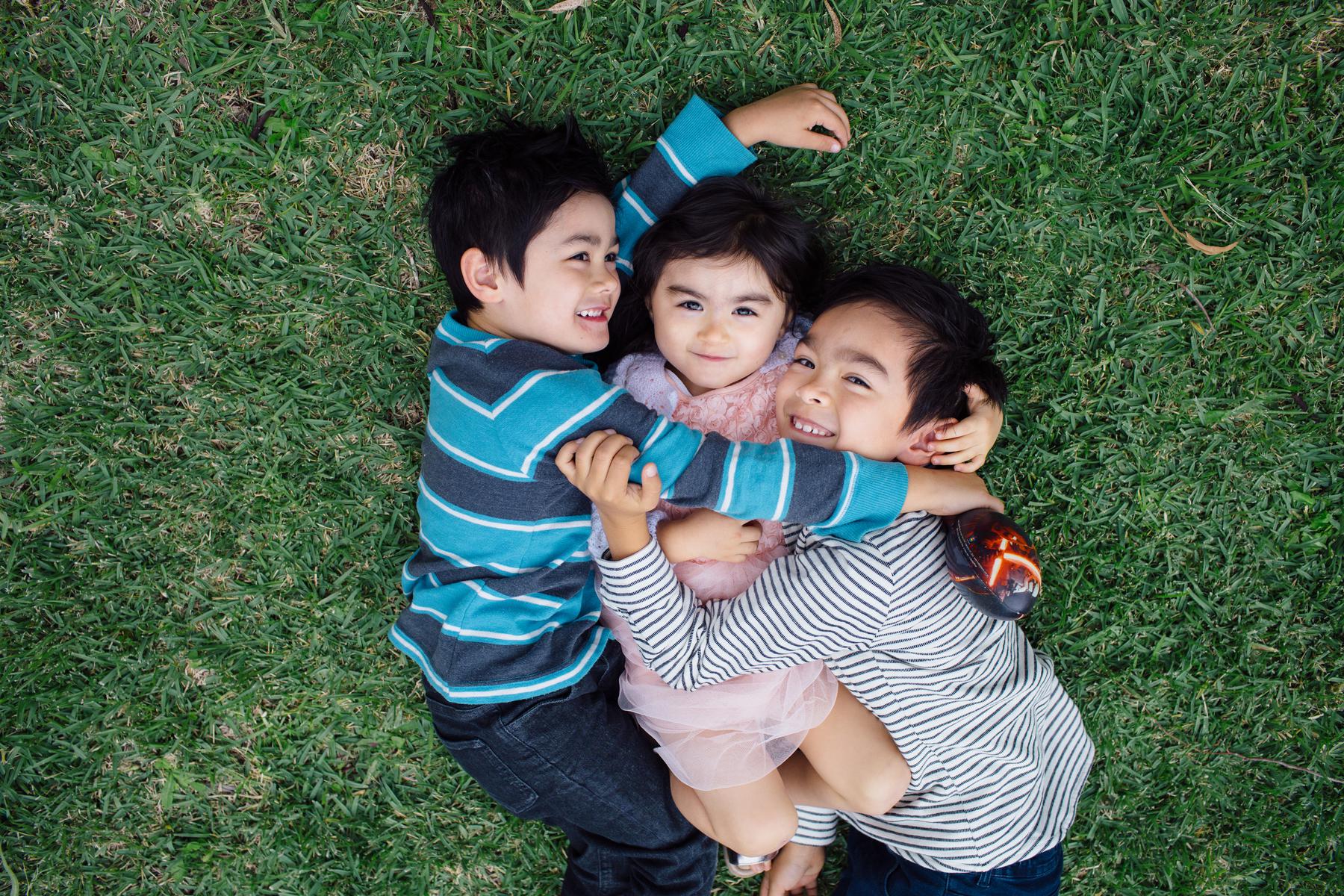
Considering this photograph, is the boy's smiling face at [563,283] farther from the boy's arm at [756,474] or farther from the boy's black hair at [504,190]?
the boy's arm at [756,474]

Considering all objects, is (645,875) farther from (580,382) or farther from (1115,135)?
(1115,135)

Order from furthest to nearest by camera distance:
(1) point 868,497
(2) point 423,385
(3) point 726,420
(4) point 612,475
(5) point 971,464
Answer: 1. (2) point 423,385
2. (3) point 726,420
3. (5) point 971,464
4. (1) point 868,497
5. (4) point 612,475

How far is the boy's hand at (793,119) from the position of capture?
239 cm

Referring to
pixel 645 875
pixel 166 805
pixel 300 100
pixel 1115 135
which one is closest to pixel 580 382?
pixel 300 100

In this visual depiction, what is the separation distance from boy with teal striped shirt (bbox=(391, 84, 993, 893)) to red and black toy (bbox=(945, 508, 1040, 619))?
14cm

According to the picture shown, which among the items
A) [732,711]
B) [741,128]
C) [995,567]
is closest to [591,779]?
[732,711]

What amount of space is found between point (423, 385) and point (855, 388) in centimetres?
138

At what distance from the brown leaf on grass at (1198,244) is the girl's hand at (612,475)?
1.80 meters

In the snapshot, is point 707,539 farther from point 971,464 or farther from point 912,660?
point 971,464

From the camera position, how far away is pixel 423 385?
8.70 ft

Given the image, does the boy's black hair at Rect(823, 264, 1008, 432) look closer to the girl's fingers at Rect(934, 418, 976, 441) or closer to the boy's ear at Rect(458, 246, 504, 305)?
the girl's fingers at Rect(934, 418, 976, 441)

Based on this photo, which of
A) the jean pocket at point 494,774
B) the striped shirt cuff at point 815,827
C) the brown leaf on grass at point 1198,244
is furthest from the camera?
the striped shirt cuff at point 815,827

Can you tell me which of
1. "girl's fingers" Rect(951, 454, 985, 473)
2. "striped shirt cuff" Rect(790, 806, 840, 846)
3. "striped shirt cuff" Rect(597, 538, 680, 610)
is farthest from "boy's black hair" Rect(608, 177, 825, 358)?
"striped shirt cuff" Rect(790, 806, 840, 846)

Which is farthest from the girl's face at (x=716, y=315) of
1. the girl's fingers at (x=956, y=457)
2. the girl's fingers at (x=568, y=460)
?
the girl's fingers at (x=956, y=457)
